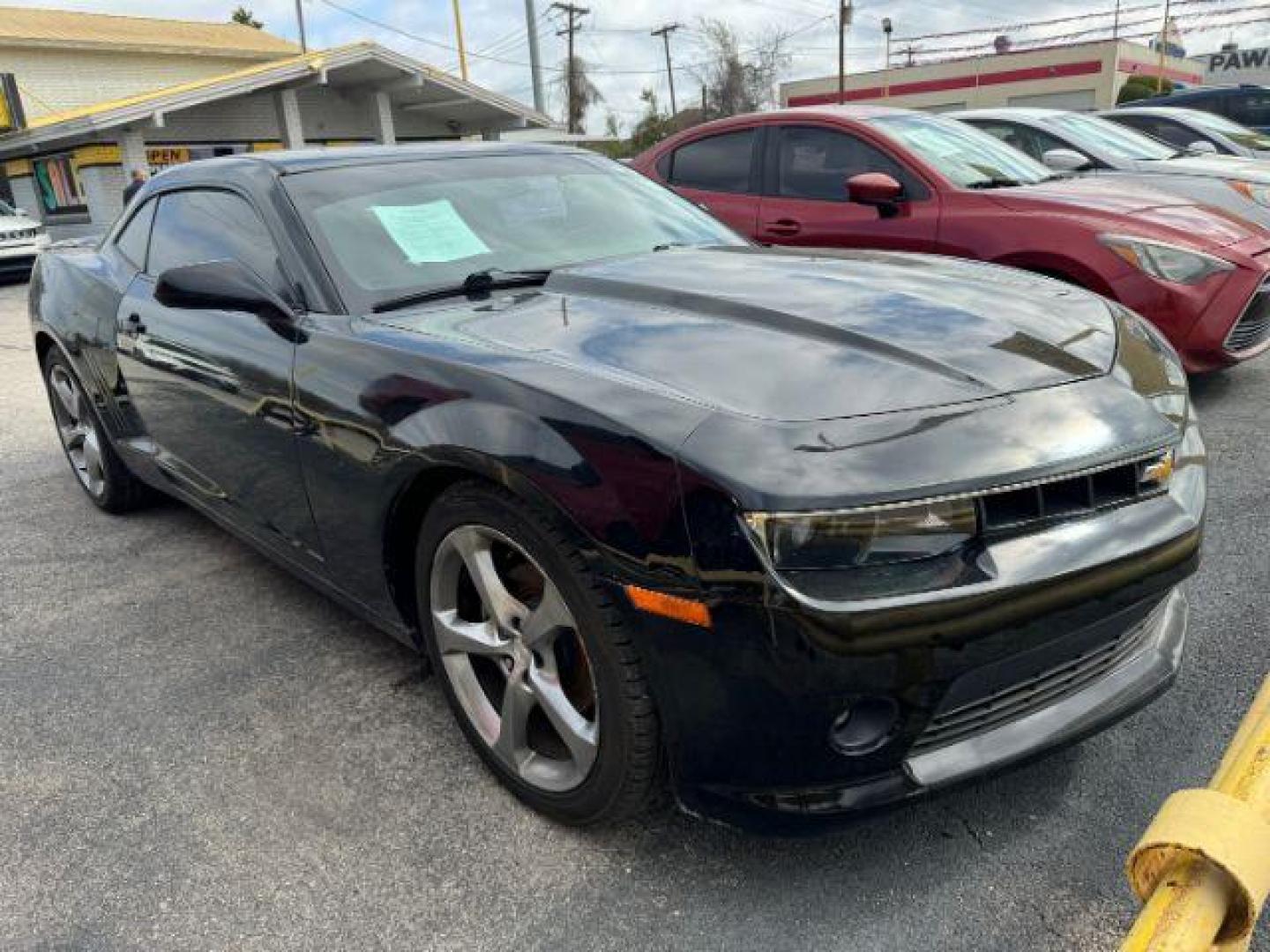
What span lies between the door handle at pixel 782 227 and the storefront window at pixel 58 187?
75.7 feet

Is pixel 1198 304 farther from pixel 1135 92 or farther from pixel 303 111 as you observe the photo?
pixel 1135 92

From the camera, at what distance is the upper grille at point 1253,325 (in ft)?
14.8

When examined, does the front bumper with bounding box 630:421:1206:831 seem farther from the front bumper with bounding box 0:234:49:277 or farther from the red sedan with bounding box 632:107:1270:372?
the front bumper with bounding box 0:234:49:277

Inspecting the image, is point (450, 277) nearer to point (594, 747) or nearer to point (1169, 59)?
point (594, 747)

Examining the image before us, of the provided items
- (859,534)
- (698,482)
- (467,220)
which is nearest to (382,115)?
(467,220)

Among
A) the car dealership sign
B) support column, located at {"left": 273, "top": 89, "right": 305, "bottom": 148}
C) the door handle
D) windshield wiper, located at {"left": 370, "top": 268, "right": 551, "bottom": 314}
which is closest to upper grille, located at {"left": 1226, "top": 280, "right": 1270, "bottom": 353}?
the door handle

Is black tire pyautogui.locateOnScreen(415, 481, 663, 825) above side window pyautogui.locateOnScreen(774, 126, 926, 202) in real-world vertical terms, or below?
below

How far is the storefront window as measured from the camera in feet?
77.9

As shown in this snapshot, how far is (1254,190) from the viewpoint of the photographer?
20.5 ft

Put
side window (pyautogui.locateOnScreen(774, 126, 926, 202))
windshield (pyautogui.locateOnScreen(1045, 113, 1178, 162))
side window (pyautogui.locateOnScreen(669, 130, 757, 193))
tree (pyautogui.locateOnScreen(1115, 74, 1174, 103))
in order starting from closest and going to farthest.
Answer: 1. side window (pyautogui.locateOnScreen(774, 126, 926, 202))
2. side window (pyautogui.locateOnScreen(669, 130, 757, 193))
3. windshield (pyautogui.locateOnScreen(1045, 113, 1178, 162))
4. tree (pyautogui.locateOnScreen(1115, 74, 1174, 103))

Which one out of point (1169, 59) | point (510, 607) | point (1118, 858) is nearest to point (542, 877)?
point (510, 607)

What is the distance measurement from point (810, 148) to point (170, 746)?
4556mm

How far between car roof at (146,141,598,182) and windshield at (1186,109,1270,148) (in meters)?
9.17

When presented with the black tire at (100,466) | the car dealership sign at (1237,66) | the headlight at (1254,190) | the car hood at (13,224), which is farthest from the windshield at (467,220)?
the car dealership sign at (1237,66)
